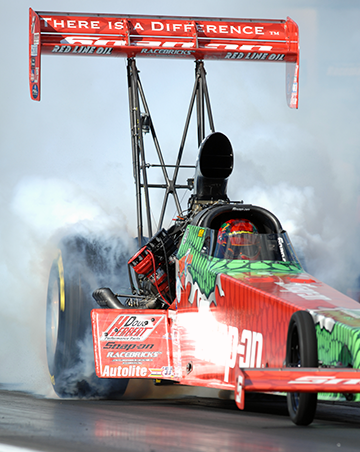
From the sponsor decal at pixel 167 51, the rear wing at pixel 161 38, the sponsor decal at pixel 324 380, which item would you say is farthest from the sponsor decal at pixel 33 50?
the sponsor decal at pixel 324 380

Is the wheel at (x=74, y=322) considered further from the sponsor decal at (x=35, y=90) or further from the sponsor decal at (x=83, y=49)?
the sponsor decal at (x=83, y=49)

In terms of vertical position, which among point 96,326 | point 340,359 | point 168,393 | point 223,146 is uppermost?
point 223,146

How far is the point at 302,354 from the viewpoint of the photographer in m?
4.27

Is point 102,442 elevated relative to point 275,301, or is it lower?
lower

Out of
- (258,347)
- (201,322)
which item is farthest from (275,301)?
(201,322)

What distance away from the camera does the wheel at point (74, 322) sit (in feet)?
27.2

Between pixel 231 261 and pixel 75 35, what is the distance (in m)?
4.67

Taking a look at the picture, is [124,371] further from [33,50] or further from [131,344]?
[33,50]

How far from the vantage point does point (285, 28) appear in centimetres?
984

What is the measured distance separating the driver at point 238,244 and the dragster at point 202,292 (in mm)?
11

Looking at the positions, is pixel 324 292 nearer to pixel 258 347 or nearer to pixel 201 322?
pixel 258 347

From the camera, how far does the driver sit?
20.9 feet

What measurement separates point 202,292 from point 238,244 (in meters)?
0.60

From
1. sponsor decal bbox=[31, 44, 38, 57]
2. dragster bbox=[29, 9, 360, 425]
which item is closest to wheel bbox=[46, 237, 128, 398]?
dragster bbox=[29, 9, 360, 425]
